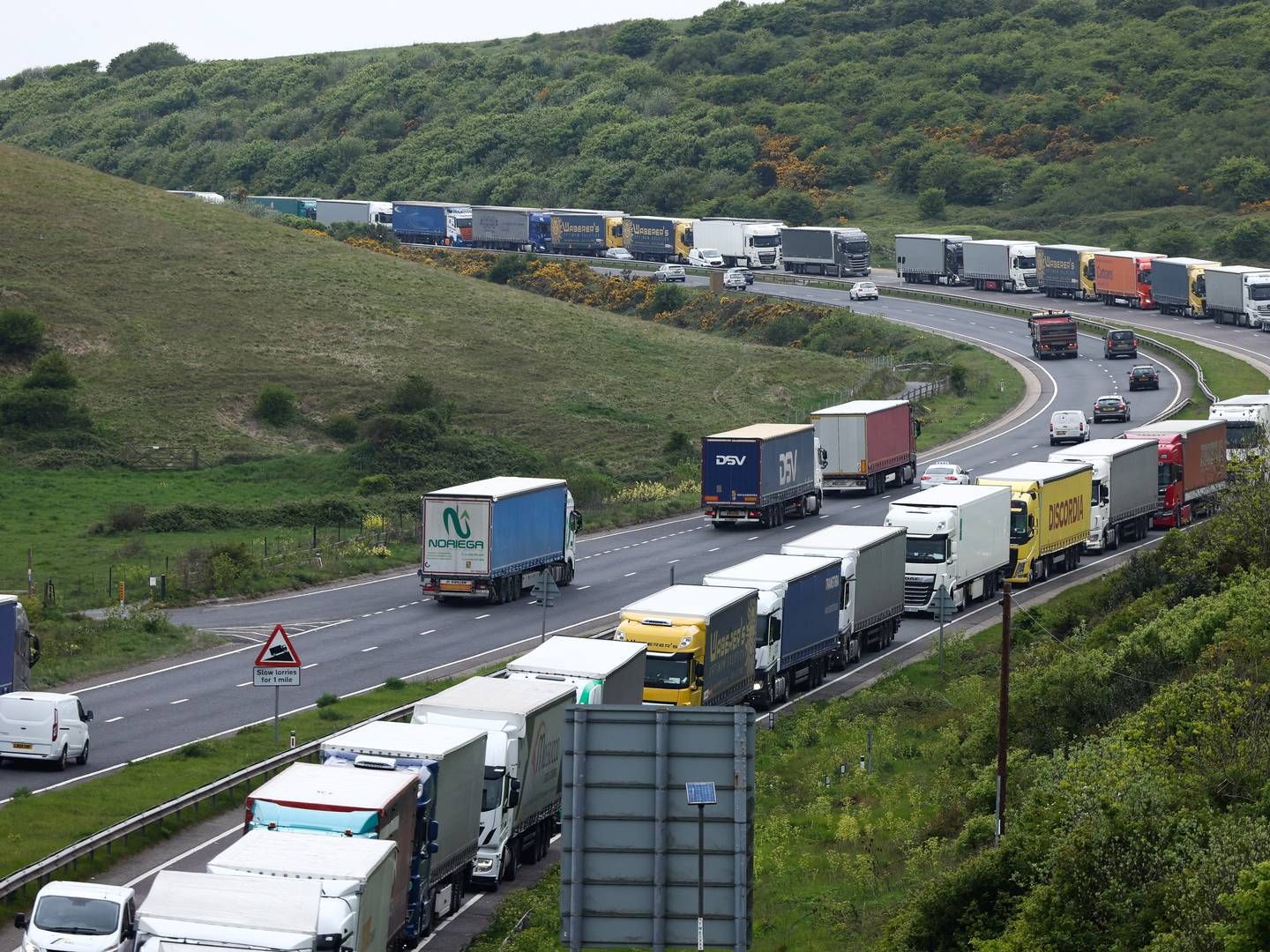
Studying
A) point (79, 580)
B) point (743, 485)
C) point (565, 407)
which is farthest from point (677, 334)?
point (79, 580)

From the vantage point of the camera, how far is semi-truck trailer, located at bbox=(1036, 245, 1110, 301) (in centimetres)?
13125

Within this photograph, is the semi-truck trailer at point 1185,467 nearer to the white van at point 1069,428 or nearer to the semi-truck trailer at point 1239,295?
the white van at point 1069,428

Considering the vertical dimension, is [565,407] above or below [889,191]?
below

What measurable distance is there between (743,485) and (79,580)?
2399 centimetres

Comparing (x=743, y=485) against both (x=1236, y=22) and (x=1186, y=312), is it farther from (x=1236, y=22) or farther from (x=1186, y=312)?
(x=1236, y=22)

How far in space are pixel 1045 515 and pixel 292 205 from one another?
128 meters

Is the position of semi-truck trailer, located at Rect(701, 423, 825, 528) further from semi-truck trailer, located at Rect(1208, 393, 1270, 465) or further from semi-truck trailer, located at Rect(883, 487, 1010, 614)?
semi-truck trailer, located at Rect(1208, 393, 1270, 465)

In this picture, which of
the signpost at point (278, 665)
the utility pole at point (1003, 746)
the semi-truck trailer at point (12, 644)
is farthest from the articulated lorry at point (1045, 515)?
the semi-truck trailer at point (12, 644)

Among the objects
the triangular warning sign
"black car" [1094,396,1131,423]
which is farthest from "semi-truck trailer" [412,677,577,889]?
"black car" [1094,396,1131,423]

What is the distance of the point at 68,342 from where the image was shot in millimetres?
94625

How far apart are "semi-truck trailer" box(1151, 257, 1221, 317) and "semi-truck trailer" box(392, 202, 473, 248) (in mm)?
62002

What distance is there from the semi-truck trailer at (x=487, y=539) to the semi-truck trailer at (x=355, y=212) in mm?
112979

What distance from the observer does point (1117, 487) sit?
6353 centimetres

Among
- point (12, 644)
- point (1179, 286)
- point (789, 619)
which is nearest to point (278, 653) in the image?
point (12, 644)
